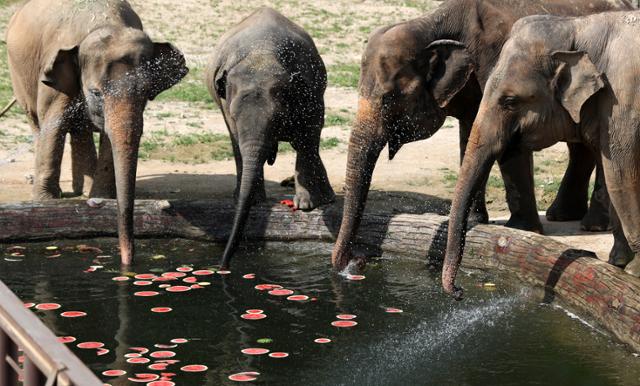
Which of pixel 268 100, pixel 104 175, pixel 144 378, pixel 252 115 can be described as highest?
pixel 268 100

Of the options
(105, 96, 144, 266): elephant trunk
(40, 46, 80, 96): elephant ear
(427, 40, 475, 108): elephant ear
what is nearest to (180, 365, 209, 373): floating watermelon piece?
(105, 96, 144, 266): elephant trunk

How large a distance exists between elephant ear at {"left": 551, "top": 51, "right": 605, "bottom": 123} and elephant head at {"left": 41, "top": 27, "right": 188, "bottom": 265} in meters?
3.26

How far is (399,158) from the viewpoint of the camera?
1339cm

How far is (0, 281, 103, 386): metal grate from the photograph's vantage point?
316 cm

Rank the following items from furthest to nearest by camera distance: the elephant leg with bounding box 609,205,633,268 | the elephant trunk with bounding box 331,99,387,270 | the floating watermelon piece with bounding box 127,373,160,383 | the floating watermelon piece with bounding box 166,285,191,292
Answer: the elephant trunk with bounding box 331,99,387,270
the floating watermelon piece with bounding box 166,285,191,292
the elephant leg with bounding box 609,205,633,268
the floating watermelon piece with bounding box 127,373,160,383

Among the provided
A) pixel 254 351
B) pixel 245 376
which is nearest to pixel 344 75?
pixel 254 351

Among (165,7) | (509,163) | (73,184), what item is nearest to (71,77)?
(73,184)

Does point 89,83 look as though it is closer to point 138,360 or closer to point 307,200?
point 307,200

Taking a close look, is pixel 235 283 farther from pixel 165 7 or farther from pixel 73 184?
pixel 165 7

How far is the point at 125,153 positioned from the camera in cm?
919

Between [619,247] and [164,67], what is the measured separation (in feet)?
12.7

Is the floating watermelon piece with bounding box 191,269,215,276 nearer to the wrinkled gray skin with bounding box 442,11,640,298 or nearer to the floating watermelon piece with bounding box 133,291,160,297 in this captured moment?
the floating watermelon piece with bounding box 133,291,160,297

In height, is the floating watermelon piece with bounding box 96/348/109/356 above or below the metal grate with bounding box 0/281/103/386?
below

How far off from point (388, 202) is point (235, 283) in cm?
277
